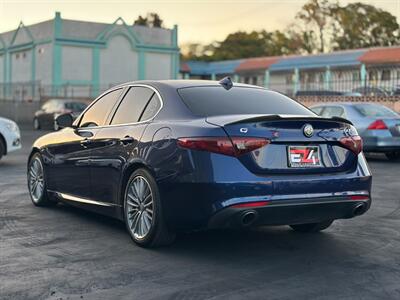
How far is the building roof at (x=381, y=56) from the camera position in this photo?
122 ft

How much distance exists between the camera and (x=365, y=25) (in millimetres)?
59875

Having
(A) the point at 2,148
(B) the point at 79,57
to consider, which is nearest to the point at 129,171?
(A) the point at 2,148

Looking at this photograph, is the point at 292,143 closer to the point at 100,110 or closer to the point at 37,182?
the point at 100,110

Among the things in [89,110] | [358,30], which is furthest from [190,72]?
[89,110]

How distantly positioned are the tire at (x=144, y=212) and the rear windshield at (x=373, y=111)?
9.68m

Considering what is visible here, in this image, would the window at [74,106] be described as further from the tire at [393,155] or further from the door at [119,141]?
the door at [119,141]

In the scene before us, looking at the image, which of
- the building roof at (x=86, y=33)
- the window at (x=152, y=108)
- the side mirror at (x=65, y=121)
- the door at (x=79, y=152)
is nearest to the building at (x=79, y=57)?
the building roof at (x=86, y=33)

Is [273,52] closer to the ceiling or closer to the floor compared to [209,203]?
closer to the ceiling

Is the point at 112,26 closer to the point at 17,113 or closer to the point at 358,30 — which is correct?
the point at 17,113

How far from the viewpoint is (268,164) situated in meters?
5.30

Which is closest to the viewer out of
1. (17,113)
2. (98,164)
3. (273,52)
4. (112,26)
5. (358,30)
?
(98,164)

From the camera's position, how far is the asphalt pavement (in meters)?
4.62

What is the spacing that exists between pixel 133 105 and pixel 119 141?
1.58 feet

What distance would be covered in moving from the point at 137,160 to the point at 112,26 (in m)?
39.6
